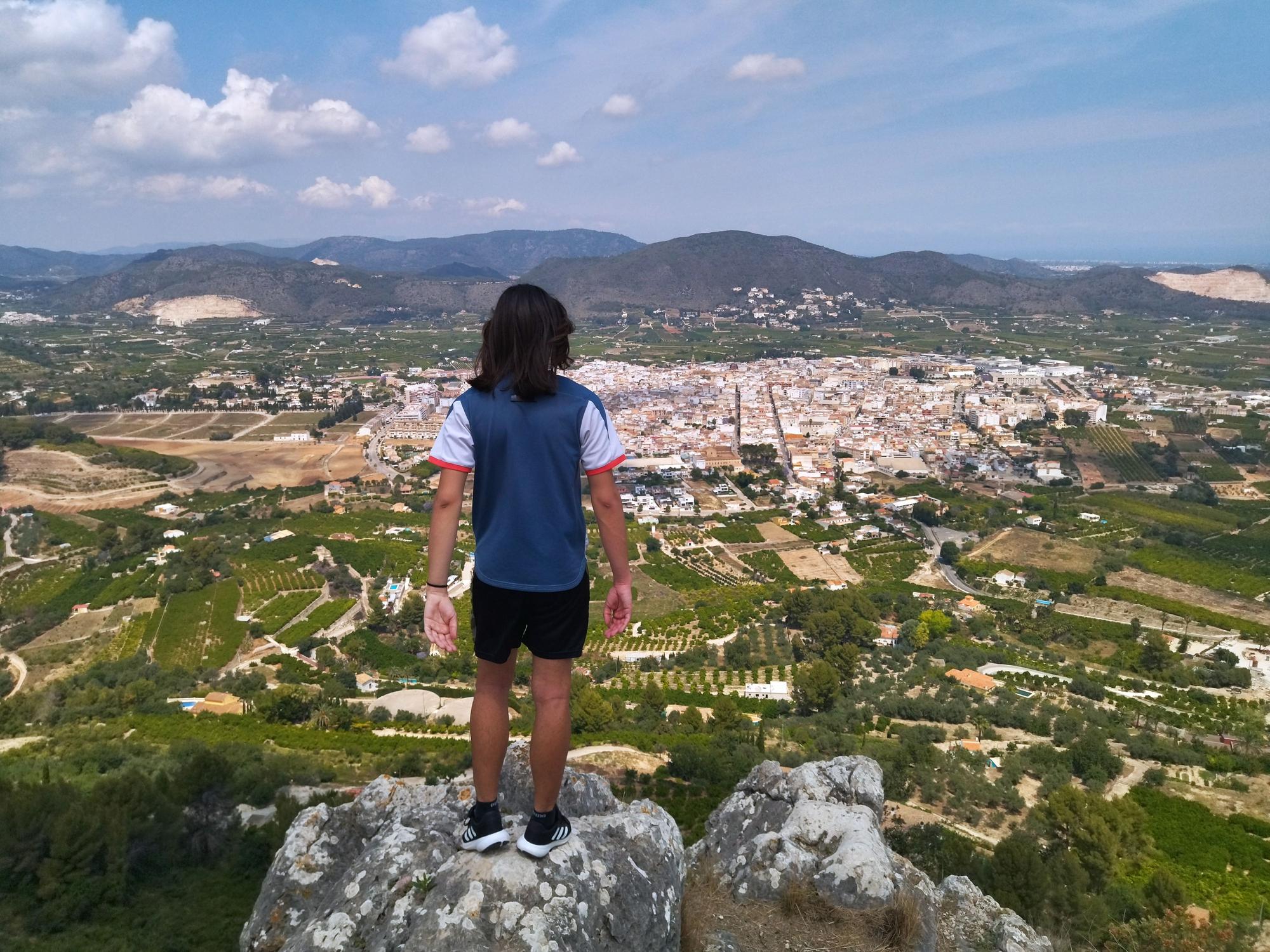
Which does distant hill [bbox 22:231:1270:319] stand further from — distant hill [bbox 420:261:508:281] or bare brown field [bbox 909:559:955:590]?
bare brown field [bbox 909:559:955:590]

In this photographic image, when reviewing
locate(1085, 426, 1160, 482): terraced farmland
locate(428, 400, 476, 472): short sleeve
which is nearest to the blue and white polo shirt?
locate(428, 400, 476, 472): short sleeve

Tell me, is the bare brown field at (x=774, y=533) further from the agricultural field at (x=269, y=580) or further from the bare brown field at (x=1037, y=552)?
the agricultural field at (x=269, y=580)

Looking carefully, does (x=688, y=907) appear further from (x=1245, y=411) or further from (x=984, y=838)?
(x=1245, y=411)

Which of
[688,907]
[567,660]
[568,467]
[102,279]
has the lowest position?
[688,907]

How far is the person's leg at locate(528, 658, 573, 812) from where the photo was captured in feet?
8.45

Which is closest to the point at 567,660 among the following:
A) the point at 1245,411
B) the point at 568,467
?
the point at 568,467

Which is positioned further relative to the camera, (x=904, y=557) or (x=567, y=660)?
(x=904, y=557)

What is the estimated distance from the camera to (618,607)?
8.99 ft

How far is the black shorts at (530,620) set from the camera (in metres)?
2.47

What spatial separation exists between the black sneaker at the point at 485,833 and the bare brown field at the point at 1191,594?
31.2 metres

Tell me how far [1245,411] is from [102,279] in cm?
16024

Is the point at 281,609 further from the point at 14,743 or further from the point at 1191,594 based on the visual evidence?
the point at 1191,594

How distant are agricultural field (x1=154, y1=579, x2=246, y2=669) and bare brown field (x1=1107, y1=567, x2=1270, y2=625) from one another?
3161cm

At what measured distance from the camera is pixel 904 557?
3103cm
